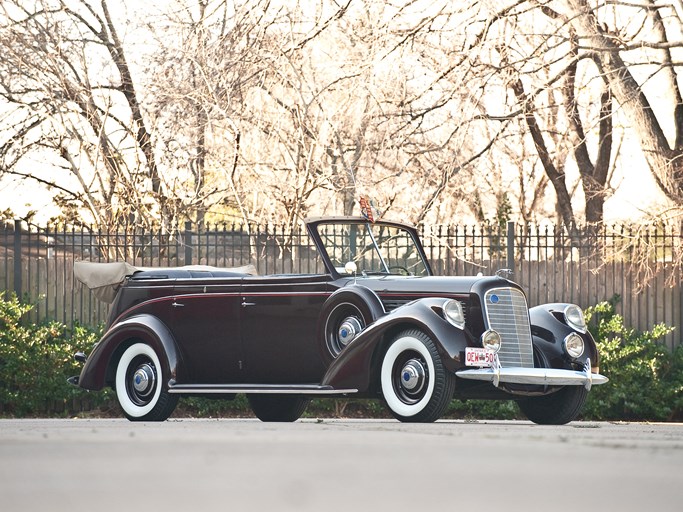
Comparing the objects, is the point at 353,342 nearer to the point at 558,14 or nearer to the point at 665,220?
the point at 665,220

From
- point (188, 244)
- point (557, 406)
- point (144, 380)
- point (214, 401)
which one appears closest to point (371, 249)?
point (557, 406)

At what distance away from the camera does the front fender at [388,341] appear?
927 cm

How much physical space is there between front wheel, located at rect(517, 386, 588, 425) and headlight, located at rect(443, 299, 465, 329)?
5.22ft

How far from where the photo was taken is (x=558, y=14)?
2061 cm

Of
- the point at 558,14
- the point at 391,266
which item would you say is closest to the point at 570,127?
the point at 558,14

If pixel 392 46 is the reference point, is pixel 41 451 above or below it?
below

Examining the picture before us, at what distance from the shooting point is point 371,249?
11.0 meters

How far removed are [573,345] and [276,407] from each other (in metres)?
3.32

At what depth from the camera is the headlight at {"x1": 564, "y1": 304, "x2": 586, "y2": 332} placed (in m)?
10.8

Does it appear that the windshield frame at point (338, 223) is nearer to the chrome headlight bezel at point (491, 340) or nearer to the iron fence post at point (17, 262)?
the chrome headlight bezel at point (491, 340)

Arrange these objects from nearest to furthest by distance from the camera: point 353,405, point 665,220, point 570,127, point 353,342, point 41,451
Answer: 1. point 41,451
2. point 353,342
3. point 353,405
4. point 665,220
5. point 570,127

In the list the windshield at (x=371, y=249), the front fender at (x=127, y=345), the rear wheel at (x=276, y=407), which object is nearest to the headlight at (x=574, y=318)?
the windshield at (x=371, y=249)

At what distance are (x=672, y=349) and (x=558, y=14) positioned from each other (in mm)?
6395

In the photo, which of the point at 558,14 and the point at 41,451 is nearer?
the point at 41,451
